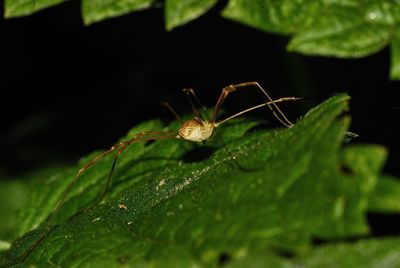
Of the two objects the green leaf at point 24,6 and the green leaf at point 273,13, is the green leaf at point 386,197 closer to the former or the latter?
the green leaf at point 273,13

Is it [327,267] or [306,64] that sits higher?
[327,267]

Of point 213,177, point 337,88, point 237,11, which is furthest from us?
point 337,88

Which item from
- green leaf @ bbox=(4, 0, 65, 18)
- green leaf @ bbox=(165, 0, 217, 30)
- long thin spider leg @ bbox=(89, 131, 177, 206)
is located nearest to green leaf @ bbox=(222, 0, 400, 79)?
green leaf @ bbox=(165, 0, 217, 30)

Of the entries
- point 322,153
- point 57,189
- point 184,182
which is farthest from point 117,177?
point 322,153

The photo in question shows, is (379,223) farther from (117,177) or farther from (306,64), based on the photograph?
(117,177)

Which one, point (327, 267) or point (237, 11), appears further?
point (237, 11)

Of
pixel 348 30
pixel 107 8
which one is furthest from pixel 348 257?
pixel 107 8

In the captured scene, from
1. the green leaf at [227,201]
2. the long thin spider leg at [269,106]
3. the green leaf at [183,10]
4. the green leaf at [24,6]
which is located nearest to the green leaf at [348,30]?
the green leaf at [227,201]
